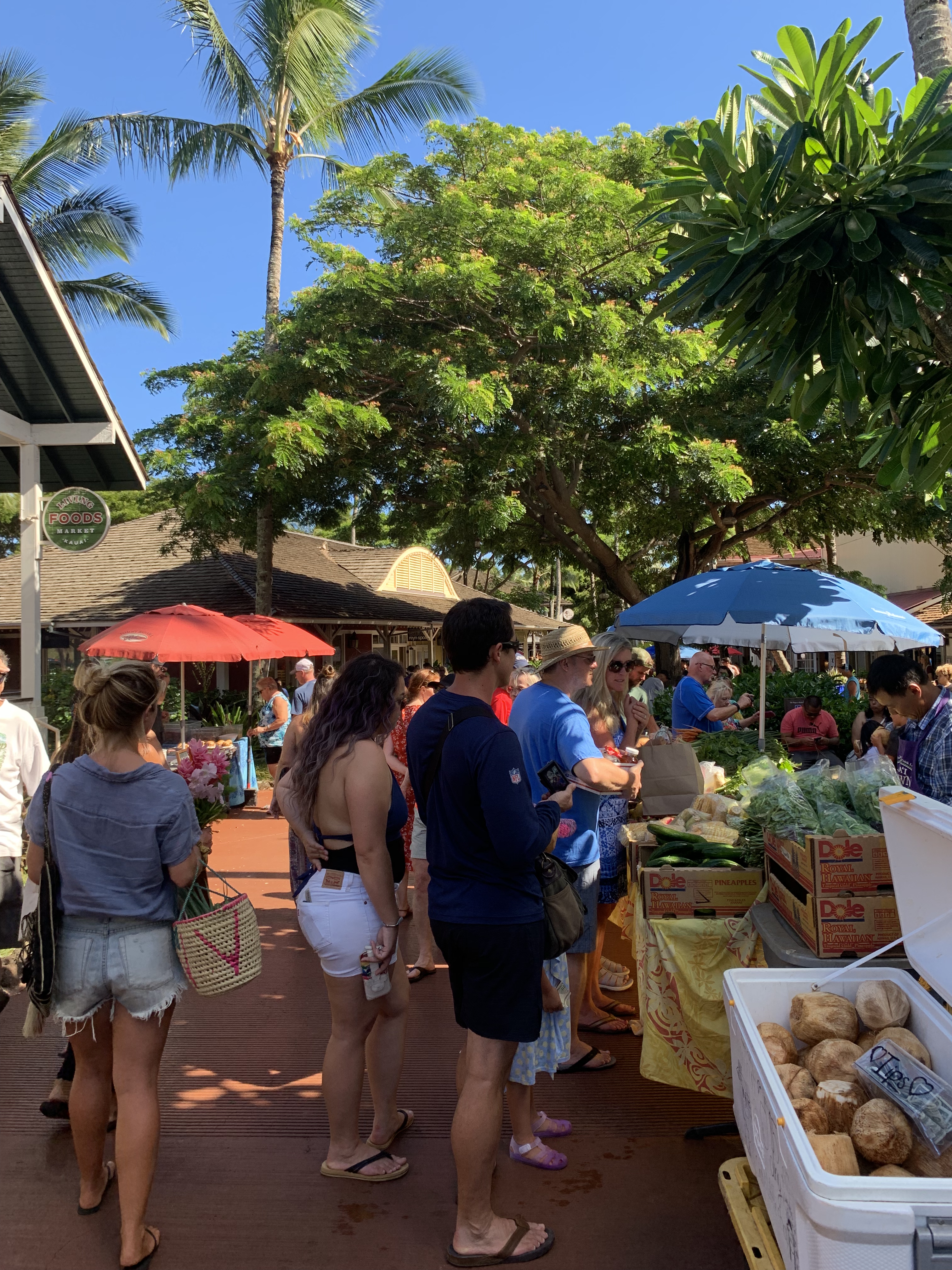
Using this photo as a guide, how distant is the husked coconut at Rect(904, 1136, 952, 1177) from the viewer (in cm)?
215

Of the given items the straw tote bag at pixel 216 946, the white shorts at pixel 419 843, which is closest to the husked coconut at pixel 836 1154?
the straw tote bag at pixel 216 946

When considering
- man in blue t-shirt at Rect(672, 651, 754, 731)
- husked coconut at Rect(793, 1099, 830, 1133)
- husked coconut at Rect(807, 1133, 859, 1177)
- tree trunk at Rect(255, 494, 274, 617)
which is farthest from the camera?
tree trunk at Rect(255, 494, 274, 617)

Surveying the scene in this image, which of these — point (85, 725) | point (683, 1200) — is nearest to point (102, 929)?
point (85, 725)

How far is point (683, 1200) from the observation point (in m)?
3.30

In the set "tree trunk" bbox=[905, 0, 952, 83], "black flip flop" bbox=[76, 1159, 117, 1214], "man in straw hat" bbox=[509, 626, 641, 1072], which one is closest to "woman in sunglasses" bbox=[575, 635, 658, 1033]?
"man in straw hat" bbox=[509, 626, 641, 1072]

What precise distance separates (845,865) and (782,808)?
0.48 m

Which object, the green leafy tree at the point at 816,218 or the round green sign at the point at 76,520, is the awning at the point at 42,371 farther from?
the green leafy tree at the point at 816,218

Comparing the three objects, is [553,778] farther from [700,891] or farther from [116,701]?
[116,701]

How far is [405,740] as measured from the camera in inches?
210

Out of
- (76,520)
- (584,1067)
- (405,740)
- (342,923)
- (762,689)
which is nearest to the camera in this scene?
(342,923)

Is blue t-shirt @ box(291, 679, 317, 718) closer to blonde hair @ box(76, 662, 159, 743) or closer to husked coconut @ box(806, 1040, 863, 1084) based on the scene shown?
blonde hair @ box(76, 662, 159, 743)

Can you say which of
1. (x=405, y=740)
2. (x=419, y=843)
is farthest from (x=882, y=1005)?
(x=419, y=843)

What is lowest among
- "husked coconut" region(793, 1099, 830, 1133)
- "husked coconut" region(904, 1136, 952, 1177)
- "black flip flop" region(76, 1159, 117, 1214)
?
"black flip flop" region(76, 1159, 117, 1214)

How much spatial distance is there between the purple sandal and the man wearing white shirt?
2.78 metres
